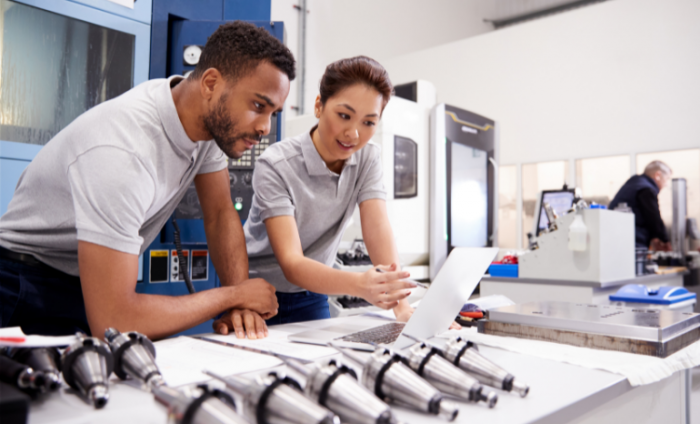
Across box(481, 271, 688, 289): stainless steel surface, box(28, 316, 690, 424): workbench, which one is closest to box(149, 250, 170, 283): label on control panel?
box(28, 316, 690, 424): workbench

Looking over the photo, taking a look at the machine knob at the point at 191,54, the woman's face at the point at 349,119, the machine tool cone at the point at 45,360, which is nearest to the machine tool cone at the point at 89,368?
the machine tool cone at the point at 45,360

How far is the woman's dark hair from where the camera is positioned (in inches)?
54.2

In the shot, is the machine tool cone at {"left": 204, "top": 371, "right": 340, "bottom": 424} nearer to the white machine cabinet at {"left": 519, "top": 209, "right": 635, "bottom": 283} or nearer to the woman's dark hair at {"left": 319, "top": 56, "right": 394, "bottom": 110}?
the woman's dark hair at {"left": 319, "top": 56, "right": 394, "bottom": 110}

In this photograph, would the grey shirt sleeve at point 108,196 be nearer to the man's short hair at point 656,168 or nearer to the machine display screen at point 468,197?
the machine display screen at point 468,197

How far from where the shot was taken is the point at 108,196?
3.26ft

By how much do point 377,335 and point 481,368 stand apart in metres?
0.39

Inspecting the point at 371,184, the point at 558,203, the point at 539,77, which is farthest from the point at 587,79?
the point at 371,184

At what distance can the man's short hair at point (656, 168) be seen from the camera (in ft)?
14.0

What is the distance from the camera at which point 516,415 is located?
0.63 m

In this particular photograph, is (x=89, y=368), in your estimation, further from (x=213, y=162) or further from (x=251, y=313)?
(x=213, y=162)

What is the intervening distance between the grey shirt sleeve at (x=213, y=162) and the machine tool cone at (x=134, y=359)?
74cm

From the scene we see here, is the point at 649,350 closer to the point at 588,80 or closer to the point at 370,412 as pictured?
the point at 370,412

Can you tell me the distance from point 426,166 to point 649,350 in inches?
98.7

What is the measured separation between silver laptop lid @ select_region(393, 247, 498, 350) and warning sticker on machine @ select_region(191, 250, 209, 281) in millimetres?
1177
